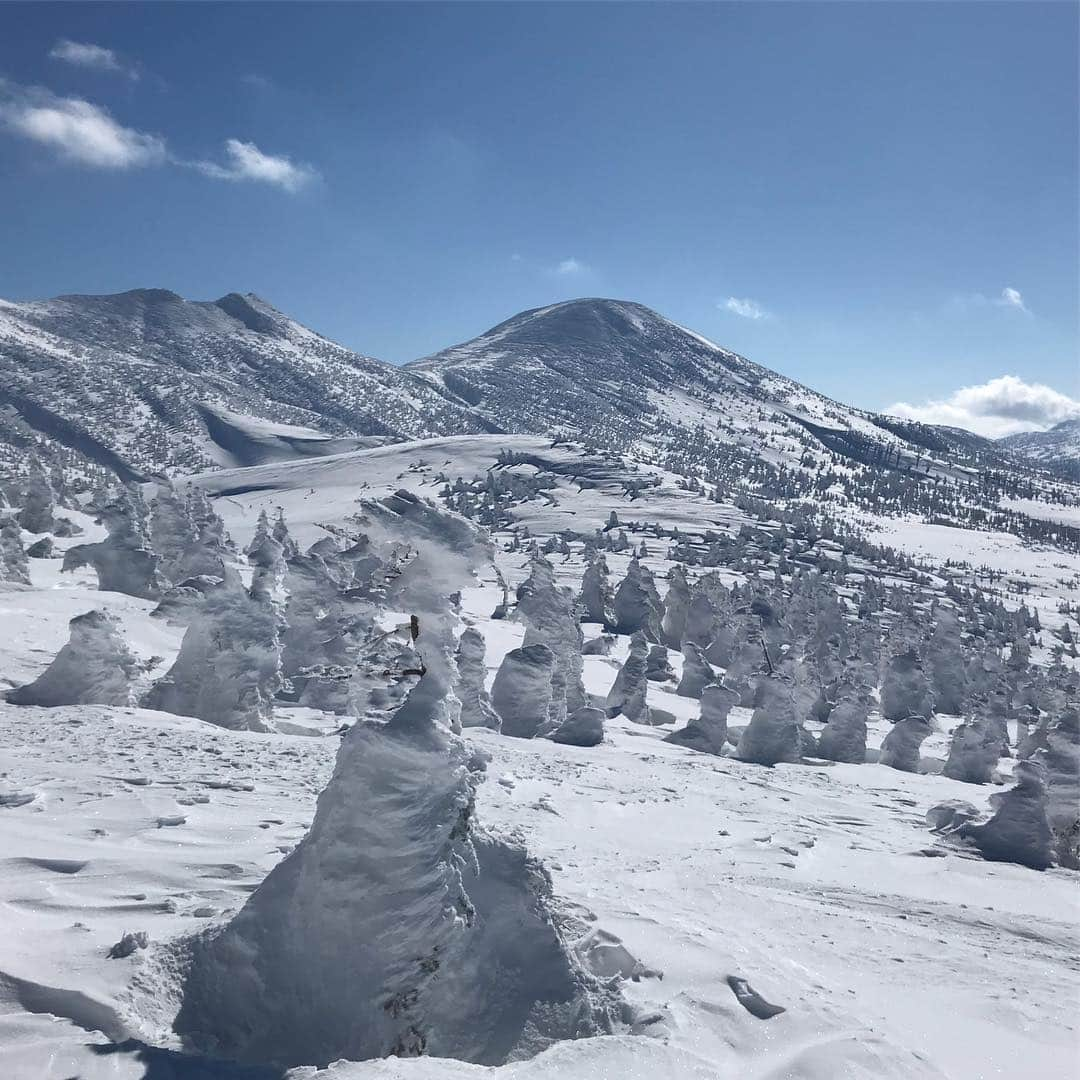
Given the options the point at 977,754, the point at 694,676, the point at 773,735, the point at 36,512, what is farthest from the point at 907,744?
the point at 36,512

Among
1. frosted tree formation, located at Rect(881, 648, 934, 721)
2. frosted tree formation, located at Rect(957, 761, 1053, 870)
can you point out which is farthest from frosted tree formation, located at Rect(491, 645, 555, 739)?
frosted tree formation, located at Rect(881, 648, 934, 721)

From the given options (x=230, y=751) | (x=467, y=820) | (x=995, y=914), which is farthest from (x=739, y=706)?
(x=467, y=820)

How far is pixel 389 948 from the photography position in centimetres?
566

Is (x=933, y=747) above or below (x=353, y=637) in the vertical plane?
below

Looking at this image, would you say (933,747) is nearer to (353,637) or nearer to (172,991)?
(353,637)

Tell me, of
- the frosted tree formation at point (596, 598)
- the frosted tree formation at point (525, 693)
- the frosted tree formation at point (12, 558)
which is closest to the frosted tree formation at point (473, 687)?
the frosted tree formation at point (525, 693)

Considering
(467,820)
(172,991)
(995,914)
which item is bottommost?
(995,914)

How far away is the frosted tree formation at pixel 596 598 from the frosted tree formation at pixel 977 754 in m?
29.9

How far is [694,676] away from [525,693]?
1334cm

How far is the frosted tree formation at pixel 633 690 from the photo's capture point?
27.2 metres

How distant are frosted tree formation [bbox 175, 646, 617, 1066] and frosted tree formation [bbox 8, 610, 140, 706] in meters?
11.1

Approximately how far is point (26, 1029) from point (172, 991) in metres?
0.96

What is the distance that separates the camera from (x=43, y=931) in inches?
230

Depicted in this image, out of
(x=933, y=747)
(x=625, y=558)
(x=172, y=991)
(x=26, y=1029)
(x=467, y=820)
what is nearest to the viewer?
(x=26, y=1029)
